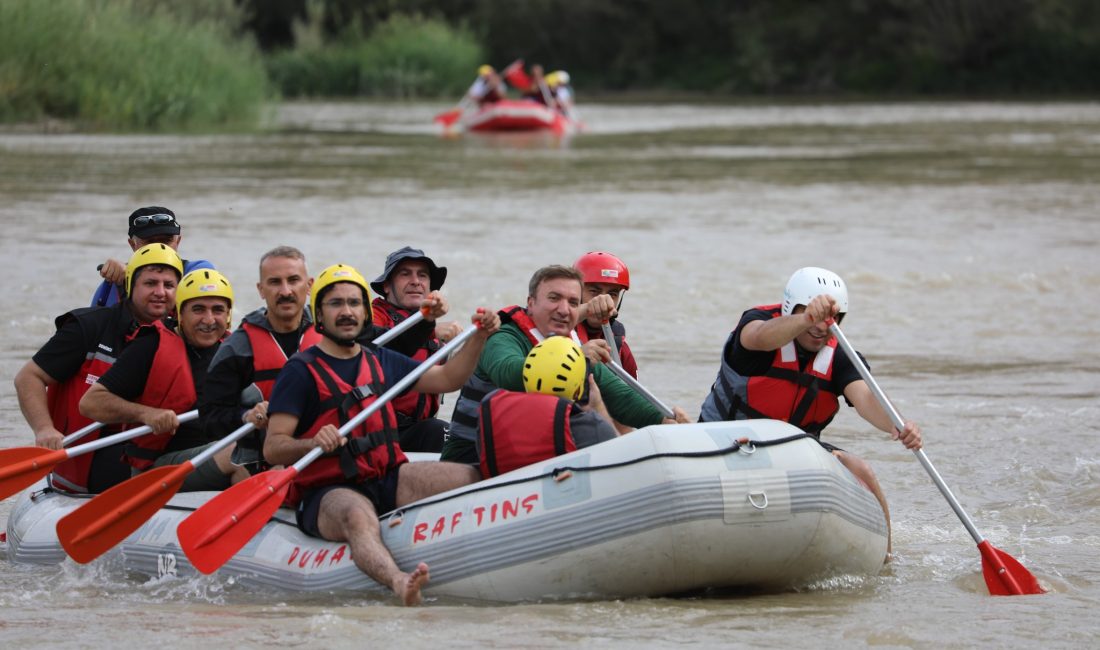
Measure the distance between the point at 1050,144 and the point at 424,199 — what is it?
11586mm

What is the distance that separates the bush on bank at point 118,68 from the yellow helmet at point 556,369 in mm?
19282

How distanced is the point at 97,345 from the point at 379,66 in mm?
38461

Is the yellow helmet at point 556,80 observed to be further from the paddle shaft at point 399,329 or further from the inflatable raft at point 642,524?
the inflatable raft at point 642,524

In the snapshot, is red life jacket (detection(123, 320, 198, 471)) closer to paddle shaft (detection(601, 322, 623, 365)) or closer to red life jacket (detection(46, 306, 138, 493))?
red life jacket (detection(46, 306, 138, 493))

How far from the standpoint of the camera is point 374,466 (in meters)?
5.62

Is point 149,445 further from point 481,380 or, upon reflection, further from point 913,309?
point 913,309

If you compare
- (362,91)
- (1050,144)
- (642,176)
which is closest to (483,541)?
(642,176)

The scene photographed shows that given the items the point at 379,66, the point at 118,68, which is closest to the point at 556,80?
the point at 118,68

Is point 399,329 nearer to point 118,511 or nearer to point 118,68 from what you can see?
point 118,511

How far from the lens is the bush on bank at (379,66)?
4394cm

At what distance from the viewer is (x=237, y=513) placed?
5457 mm

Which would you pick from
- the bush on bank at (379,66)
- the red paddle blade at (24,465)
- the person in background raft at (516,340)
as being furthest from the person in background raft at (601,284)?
the bush on bank at (379,66)

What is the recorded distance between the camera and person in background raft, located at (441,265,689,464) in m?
5.77

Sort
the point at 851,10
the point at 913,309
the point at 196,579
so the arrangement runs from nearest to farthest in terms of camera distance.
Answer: the point at 196,579 → the point at 913,309 → the point at 851,10
